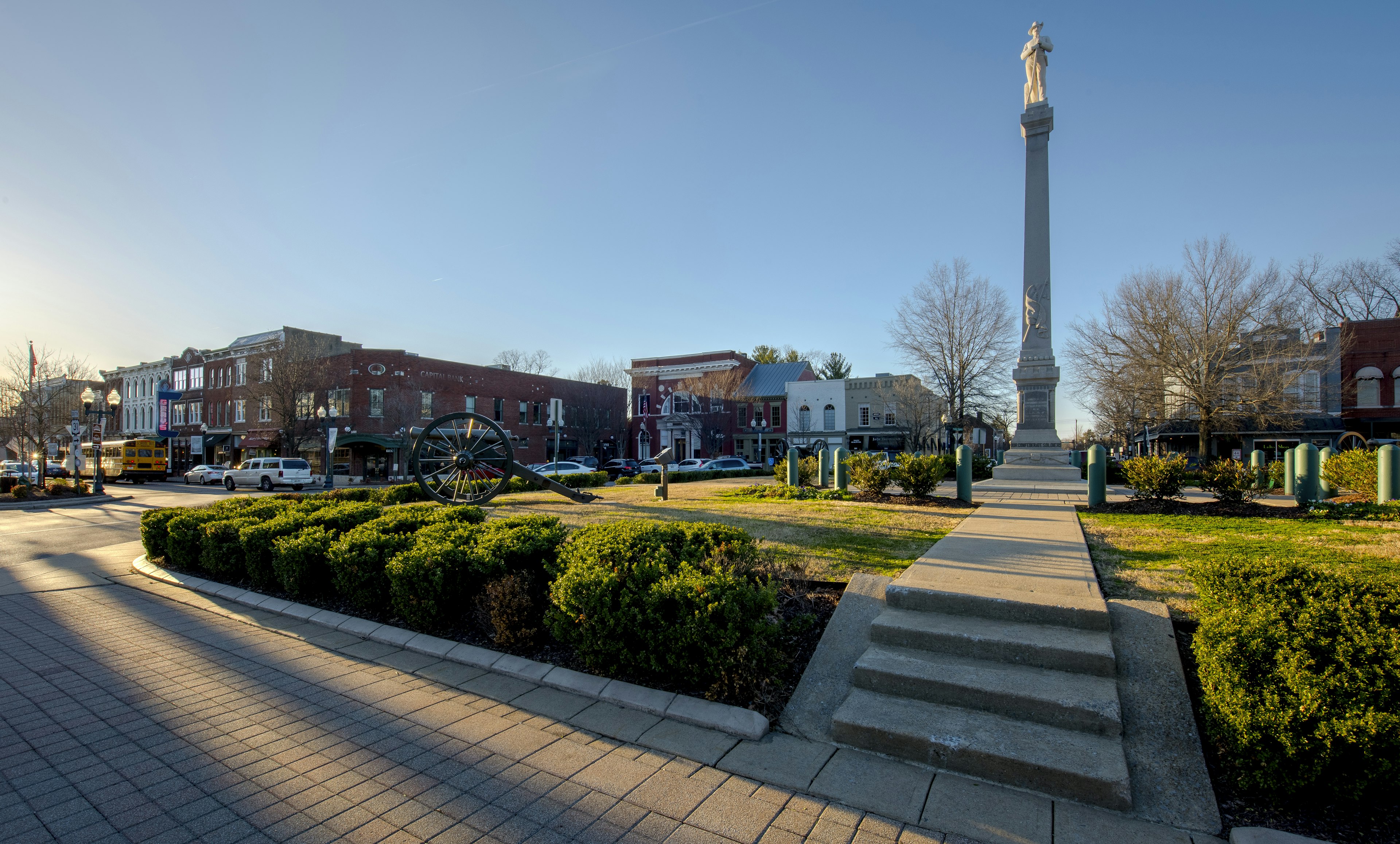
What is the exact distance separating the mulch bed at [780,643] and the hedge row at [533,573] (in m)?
0.08

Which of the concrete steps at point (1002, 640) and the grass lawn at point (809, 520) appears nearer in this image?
the concrete steps at point (1002, 640)

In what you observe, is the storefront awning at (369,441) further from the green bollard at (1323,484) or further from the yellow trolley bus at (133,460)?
the green bollard at (1323,484)

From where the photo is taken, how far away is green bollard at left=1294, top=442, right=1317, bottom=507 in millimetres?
10172

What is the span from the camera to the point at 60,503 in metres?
22.9

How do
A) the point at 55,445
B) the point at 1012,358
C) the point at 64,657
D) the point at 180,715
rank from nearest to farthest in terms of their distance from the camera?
the point at 180,715 < the point at 64,657 < the point at 1012,358 < the point at 55,445

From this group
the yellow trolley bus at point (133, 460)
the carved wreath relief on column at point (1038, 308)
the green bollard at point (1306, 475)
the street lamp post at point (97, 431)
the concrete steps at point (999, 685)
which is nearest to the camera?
the concrete steps at point (999, 685)

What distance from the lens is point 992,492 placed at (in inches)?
589

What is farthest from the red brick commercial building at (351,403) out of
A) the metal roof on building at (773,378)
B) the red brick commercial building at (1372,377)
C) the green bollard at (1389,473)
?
the red brick commercial building at (1372,377)

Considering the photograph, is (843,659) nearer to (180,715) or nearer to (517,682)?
(517,682)

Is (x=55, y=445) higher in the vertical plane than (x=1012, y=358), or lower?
lower

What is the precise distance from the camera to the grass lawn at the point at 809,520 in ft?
22.8

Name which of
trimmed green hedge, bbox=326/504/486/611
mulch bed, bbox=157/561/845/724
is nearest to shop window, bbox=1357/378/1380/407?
mulch bed, bbox=157/561/845/724

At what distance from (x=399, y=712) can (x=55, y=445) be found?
290 feet

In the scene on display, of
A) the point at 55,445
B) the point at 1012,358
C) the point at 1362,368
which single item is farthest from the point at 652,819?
the point at 55,445
